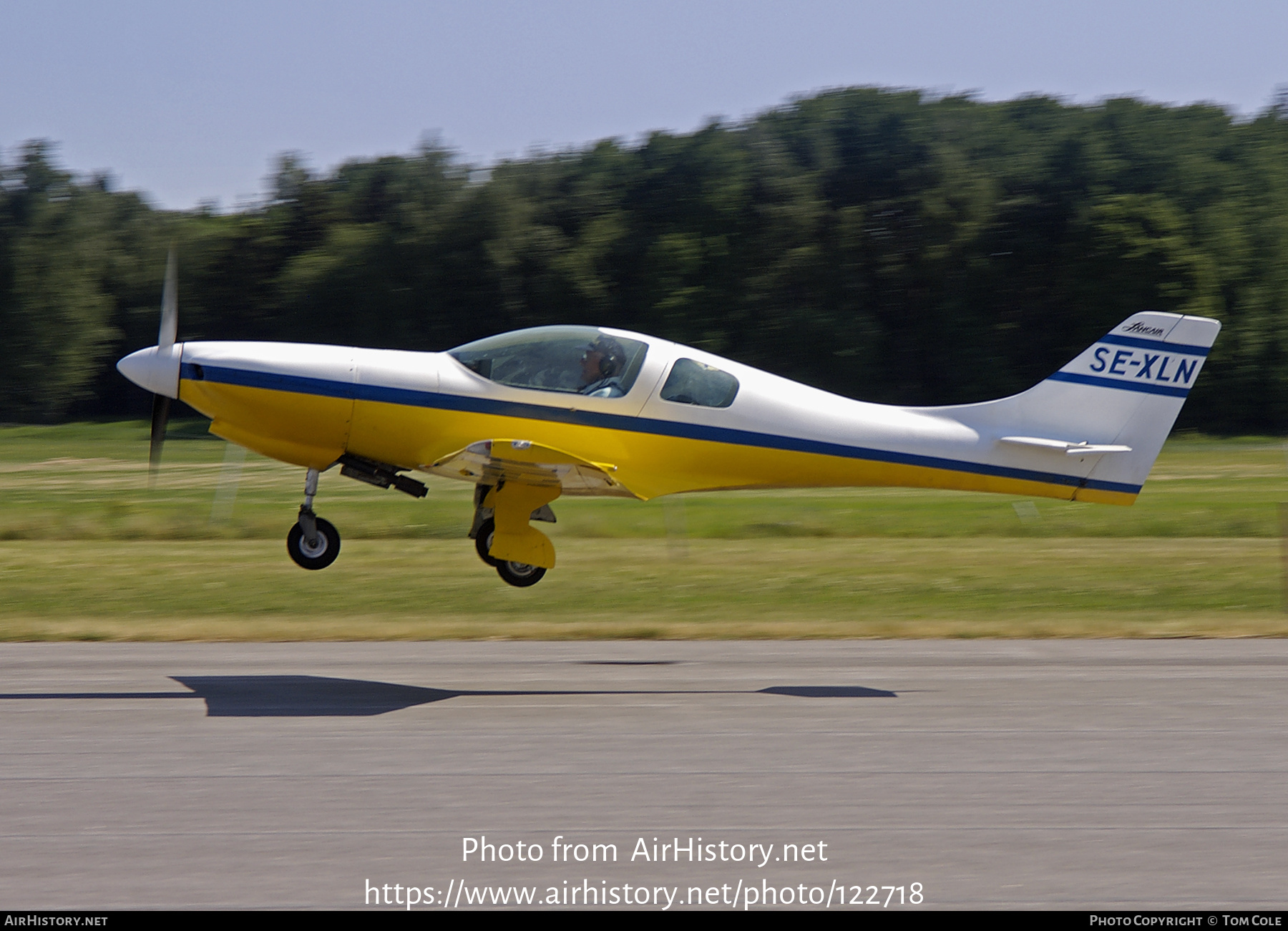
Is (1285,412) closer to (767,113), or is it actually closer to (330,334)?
(767,113)

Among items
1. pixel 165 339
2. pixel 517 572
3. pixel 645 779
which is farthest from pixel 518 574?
pixel 645 779

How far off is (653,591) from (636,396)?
7.03m

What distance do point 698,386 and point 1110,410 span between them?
153 inches

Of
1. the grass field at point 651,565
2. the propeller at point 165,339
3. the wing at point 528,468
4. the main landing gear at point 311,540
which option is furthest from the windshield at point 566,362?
the grass field at point 651,565

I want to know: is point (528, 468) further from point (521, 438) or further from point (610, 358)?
point (610, 358)

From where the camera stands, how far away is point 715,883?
5.93m

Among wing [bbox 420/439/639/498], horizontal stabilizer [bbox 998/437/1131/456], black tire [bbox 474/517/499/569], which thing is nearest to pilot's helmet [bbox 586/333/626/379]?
wing [bbox 420/439/639/498]

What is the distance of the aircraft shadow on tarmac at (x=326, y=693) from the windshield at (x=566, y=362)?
264 cm

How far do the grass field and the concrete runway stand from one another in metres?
3.01

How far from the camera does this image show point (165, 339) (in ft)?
36.5

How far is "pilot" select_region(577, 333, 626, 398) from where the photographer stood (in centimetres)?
1120

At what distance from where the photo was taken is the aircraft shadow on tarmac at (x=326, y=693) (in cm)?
991

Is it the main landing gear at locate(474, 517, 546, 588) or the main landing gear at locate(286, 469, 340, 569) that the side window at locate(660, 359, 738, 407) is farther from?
the main landing gear at locate(286, 469, 340, 569)

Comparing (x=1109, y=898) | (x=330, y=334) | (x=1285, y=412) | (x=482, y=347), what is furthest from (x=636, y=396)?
(x=1285, y=412)
